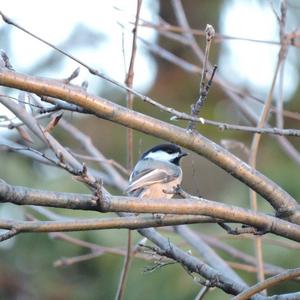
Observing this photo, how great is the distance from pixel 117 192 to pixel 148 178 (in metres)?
1.39

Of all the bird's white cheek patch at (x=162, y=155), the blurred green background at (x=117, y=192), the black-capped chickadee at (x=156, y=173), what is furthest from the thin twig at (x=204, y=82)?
the blurred green background at (x=117, y=192)

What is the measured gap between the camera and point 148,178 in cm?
311

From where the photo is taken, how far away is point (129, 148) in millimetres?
2428

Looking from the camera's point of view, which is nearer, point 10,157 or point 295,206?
point 295,206

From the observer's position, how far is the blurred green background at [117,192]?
171 inches

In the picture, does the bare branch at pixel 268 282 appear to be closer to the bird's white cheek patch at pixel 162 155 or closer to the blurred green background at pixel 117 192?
the bird's white cheek patch at pixel 162 155

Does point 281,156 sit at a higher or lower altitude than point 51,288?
higher

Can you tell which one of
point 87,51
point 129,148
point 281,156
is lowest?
point 129,148

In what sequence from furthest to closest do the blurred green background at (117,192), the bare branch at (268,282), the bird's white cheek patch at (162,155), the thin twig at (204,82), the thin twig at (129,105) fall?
the blurred green background at (117,192) < the bird's white cheek patch at (162,155) < the thin twig at (129,105) < the bare branch at (268,282) < the thin twig at (204,82)

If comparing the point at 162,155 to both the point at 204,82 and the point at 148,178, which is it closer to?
the point at 148,178

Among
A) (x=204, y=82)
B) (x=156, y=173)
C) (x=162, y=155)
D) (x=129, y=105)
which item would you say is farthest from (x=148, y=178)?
(x=204, y=82)

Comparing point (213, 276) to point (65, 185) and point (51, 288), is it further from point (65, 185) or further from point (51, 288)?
point (51, 288)

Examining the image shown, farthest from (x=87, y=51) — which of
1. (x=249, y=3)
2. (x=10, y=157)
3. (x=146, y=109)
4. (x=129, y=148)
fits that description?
(x=129, y=148)

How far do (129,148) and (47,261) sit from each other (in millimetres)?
3416
